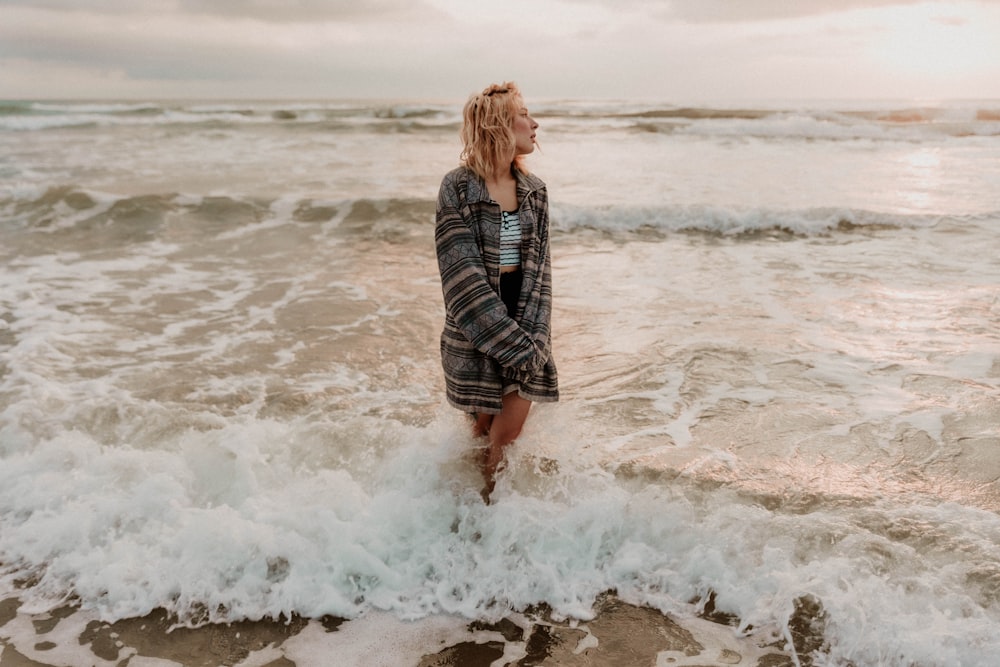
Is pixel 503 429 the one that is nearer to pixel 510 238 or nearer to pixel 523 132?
pixel 510 238

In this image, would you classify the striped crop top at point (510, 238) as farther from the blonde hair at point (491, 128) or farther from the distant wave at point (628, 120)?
the distant wave at point (628, 120)

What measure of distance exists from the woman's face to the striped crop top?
0.32m

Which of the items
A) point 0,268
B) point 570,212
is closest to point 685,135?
point 570,212

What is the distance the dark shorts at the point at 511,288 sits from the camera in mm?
3621

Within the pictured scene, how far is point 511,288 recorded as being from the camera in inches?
143

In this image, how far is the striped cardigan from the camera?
3439 millimetres

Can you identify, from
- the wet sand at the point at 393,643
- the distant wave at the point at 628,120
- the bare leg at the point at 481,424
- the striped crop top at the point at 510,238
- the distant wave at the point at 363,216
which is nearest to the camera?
the wet sand at the point at 393,643

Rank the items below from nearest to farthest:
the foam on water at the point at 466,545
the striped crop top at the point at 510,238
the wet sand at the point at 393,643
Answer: the wet sand at the point at 393,643
the foam on water at the point at 466,545
the striped crop top at the point at 510,238

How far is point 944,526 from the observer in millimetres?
3705

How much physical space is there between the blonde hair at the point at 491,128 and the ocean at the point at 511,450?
65.1 inches

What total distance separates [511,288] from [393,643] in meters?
1.77

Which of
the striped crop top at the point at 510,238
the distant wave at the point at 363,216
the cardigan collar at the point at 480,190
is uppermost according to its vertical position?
the cardigan collar at the point at 480,190

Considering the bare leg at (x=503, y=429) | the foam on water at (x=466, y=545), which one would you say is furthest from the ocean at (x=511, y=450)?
the bare leg at (x=503, y=429)

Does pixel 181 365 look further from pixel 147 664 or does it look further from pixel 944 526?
pixel 944 526
